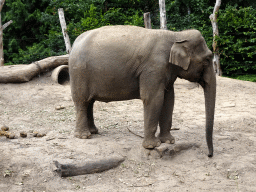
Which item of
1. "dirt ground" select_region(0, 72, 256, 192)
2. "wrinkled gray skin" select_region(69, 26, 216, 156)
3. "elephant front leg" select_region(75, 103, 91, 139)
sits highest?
"wrinkled gray skin" select_region(69, 26, 216, 156)

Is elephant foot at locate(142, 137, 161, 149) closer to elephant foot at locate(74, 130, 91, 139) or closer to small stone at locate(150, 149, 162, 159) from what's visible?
small stone at locate(150, 149, 162, 159)

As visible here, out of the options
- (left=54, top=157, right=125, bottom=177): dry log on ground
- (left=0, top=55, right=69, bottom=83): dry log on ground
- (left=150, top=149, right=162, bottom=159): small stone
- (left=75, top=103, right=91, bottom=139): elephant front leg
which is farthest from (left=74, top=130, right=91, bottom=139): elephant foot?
(left=0, top=55, right=69, bottom=83): dry log on ground

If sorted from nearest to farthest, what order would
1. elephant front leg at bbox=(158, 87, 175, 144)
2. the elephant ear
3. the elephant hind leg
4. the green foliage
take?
the elephant ear, elephant front leg at bbox=(158, 87, 175, 144), the elephant hind leg, the green foliage

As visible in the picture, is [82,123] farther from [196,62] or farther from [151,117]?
[196,62]

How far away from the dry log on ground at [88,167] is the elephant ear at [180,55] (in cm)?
176

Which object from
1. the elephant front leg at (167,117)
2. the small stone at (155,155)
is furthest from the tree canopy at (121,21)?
the small stone at (155,155)

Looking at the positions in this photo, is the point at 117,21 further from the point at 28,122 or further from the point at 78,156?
the point at 78,156

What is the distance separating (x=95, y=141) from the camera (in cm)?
572

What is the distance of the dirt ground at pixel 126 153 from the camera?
14.9ft

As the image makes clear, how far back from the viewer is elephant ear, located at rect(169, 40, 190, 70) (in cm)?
491

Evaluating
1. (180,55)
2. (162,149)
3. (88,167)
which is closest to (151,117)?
(162,149)

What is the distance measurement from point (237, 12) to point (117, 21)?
581 centimetres

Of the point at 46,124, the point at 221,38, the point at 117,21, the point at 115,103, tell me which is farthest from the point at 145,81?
the point at 117,21

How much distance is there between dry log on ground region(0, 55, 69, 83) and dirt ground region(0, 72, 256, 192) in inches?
54.8
